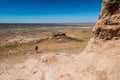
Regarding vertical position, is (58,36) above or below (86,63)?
below

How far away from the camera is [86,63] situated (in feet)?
40.9

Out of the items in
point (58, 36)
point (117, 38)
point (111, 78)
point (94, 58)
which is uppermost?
point (117, 38)

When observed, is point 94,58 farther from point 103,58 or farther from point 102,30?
point 102,30

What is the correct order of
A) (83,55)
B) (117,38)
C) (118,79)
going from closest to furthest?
(118,79)
(117,38)
(83,55)

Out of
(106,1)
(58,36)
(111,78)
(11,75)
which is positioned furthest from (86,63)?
(58,36)

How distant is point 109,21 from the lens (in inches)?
479

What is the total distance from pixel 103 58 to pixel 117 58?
867 millimetres

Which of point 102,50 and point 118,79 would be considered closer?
point 118,79

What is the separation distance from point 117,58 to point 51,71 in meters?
4.31

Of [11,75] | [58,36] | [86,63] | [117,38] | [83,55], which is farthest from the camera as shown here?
[58,36]

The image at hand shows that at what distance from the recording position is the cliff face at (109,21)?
1169 centimetres

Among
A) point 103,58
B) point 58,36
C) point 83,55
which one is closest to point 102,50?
point 103,58

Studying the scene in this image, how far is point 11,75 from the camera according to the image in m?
17.8

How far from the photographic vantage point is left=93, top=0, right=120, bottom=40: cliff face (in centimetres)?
1169
